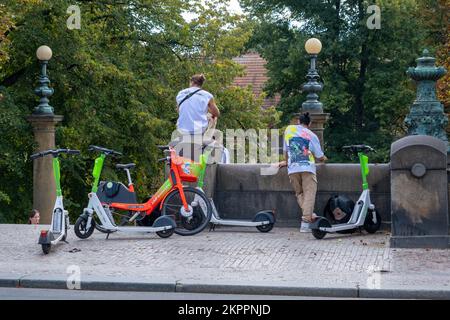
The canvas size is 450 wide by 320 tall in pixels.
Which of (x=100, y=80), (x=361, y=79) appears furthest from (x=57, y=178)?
(x=361, y=79)

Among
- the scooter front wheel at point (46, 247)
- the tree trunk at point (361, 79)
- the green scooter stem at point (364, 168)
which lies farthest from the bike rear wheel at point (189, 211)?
the tree trunk at point (361, 79)

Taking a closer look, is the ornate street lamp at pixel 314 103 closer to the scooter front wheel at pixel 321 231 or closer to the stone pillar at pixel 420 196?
the scooter front wheel at pixel 321 231

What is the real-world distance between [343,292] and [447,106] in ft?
93.3

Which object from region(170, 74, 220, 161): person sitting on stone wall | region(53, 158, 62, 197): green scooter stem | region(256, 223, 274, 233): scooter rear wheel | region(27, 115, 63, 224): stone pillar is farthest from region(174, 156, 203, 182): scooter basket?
region(27, 115, 63, 224): stone pillar

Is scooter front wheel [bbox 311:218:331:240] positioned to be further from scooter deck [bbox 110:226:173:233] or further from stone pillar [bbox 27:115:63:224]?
stone pillar [bbox 27:115:63:224]

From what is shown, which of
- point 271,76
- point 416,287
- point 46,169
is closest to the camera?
point 416,287

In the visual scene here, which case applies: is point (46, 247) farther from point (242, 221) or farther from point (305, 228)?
point (305, 228)

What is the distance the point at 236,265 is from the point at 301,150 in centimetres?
314

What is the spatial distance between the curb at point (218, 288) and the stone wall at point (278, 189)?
497cm
